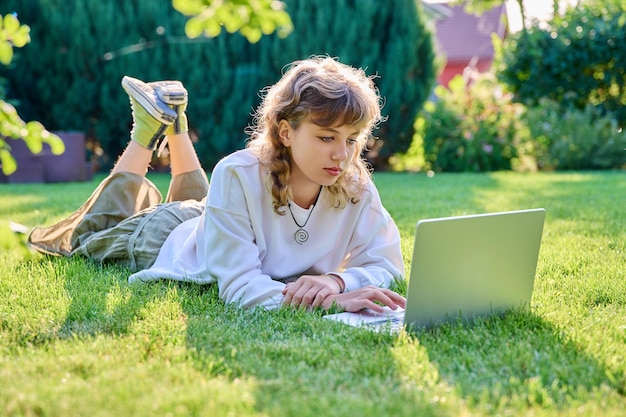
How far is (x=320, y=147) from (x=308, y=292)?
49 centimetres

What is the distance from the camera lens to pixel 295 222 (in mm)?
3014

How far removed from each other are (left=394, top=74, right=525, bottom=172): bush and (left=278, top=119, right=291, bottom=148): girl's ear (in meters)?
7.60

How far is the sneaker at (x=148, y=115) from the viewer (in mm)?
3869

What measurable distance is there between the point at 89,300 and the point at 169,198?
140 centimetres

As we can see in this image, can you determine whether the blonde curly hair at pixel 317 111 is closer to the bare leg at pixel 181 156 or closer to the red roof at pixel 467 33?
the bare leg at pixel 181 156

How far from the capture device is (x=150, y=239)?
11.4ft

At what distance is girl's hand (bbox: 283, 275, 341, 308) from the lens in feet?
8.78

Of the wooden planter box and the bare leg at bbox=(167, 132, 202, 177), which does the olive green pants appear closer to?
the bare leg at bbox=(167, 132, 202, 177)

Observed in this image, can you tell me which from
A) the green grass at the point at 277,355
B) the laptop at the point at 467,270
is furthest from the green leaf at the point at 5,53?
the laptop at the point at 467,270

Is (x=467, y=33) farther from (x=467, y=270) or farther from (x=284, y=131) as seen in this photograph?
(x=467, y=270)

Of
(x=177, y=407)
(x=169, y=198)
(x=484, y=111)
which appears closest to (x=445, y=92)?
(x=484, y=111)

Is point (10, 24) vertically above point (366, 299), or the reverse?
point (10, 24)

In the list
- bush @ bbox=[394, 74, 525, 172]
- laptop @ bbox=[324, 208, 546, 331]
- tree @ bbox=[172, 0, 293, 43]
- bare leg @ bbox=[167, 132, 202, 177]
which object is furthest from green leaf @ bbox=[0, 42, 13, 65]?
bush @ bbox=[394, 74, 525, 172]

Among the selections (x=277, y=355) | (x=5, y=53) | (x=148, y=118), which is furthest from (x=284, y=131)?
(x=5, y=53)
